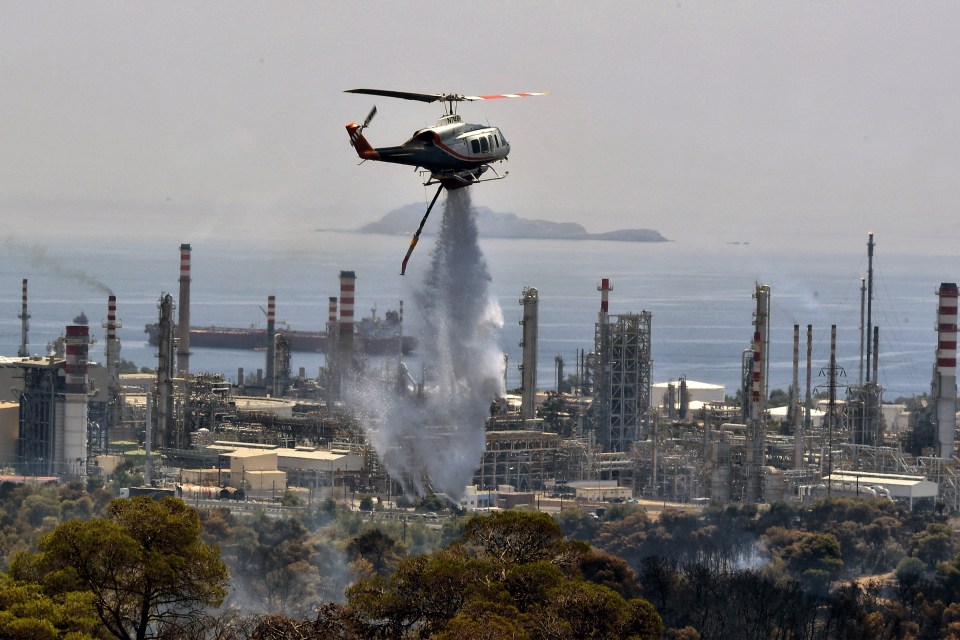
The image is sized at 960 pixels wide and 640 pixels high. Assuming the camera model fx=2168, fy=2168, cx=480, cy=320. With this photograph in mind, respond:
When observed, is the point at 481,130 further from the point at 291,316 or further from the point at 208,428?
the point at 291,316

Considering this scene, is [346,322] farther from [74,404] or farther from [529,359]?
[74,404]

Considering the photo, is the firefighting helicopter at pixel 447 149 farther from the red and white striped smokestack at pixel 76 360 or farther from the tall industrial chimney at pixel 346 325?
the tall industrial chimney at pixel 346 325

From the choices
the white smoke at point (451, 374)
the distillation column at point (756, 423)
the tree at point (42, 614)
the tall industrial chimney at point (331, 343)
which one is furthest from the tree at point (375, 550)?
the tall industrial chimney at point (331, 343)

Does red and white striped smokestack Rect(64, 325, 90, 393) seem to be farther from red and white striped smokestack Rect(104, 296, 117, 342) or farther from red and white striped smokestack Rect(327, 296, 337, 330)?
red and white striped smokestack Rect(327, 296, 337, 330)

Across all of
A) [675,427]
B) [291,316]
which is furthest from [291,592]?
[291,316]

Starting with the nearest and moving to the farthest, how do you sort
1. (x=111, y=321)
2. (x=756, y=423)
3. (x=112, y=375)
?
(x=756, y=423), (x=112, y=375), (x=111, y=321)

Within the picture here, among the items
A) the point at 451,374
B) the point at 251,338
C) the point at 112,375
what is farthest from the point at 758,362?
the point at 251,338
